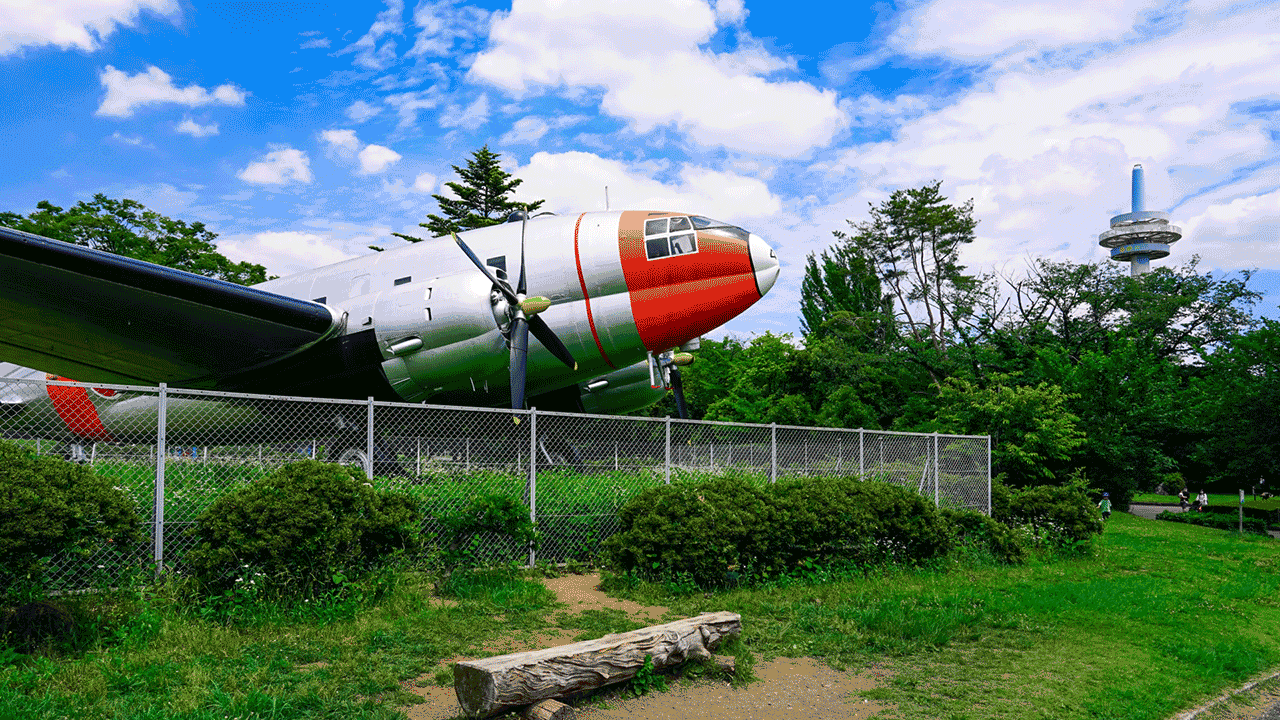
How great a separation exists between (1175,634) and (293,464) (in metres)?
8.64

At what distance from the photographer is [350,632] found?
5.98 m

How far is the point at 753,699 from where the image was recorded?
5238mm

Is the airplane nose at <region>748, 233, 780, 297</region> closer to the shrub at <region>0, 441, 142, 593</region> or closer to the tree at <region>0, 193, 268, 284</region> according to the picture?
the shrub at <region>0, 441, 142, 593</region>

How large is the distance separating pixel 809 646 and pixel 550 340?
9209 millimetres

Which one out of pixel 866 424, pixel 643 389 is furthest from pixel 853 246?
pixel 643 389

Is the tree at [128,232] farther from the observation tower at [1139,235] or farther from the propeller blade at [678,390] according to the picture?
the observation tower at [1139,235]

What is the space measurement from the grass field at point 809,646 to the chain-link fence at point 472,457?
976 millimetres

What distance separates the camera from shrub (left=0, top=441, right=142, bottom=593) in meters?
5.12

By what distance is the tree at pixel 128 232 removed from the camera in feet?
126

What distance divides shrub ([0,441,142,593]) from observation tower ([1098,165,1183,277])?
74.6 m

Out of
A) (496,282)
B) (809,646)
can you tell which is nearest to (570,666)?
(809,646)

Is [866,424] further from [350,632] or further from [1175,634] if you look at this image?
[350,632]

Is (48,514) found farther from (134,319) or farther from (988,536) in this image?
(988,536)

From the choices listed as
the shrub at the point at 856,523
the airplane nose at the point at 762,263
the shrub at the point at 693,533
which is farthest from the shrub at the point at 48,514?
the airplane nose at the point at 762,263
